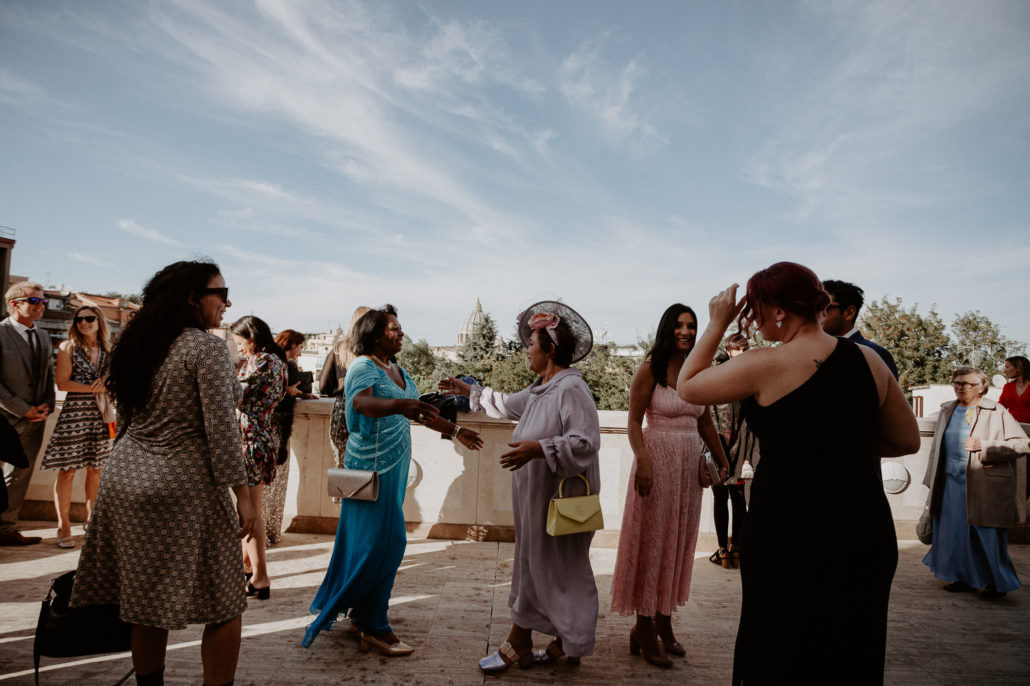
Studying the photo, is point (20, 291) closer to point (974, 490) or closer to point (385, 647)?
point (385, 647)

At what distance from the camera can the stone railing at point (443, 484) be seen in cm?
655

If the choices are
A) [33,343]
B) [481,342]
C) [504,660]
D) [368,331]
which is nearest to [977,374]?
[504,660]

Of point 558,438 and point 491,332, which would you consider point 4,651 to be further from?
point 491,332

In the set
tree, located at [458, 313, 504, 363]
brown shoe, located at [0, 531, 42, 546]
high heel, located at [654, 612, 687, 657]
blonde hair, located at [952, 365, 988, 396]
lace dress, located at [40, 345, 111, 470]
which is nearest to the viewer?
high heel, located at [654, 612, 687, 657]

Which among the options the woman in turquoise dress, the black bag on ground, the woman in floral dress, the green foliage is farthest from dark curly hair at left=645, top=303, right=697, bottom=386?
the green foliage

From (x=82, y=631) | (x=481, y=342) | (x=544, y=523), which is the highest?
(x=481, y=342)

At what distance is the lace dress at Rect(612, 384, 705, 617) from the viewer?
3.79 meters

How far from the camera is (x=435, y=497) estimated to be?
6.62m

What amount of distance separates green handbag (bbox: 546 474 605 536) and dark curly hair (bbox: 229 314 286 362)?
2.69m

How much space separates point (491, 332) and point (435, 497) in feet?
Answer: 180

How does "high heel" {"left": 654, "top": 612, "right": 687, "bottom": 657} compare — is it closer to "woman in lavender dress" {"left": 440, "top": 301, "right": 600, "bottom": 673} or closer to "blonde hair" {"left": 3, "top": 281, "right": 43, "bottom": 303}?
"woman in lavender dress" {"left": 440, "top": 301, "right": 600, "bottom": 673}

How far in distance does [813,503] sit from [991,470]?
4571 millimetres

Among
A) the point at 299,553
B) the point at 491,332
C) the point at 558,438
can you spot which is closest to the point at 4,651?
the point at 299,553

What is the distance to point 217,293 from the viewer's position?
2.69 meters
